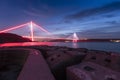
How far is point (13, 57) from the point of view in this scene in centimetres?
1227

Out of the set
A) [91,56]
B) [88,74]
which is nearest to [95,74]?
[88,74]

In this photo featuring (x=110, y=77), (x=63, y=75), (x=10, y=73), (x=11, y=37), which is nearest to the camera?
(x=110, y=77)

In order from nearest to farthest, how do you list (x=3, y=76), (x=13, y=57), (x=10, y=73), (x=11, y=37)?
(x=3, y=76)
(x=10, y=73)
(x=13, y=57)
(x=11, y=37)

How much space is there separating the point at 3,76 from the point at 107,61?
4.88 m

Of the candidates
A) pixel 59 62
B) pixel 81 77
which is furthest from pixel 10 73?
pixel 81 77

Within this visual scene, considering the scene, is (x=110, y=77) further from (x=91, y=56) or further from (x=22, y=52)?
(x=22, y=52)

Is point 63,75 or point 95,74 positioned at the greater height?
point 95,74

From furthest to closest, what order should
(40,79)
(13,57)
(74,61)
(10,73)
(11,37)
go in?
(11,37)
(13,57)
(10,73)
(74,61)
(40,79)

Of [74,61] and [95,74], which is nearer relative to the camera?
[95,74]

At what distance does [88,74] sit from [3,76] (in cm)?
507

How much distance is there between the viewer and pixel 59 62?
288 inches

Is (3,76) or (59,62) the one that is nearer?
(59,62)

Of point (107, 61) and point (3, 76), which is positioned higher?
point (107, 61)

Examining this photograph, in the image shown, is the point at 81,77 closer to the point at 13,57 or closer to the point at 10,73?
the point at 10,73
